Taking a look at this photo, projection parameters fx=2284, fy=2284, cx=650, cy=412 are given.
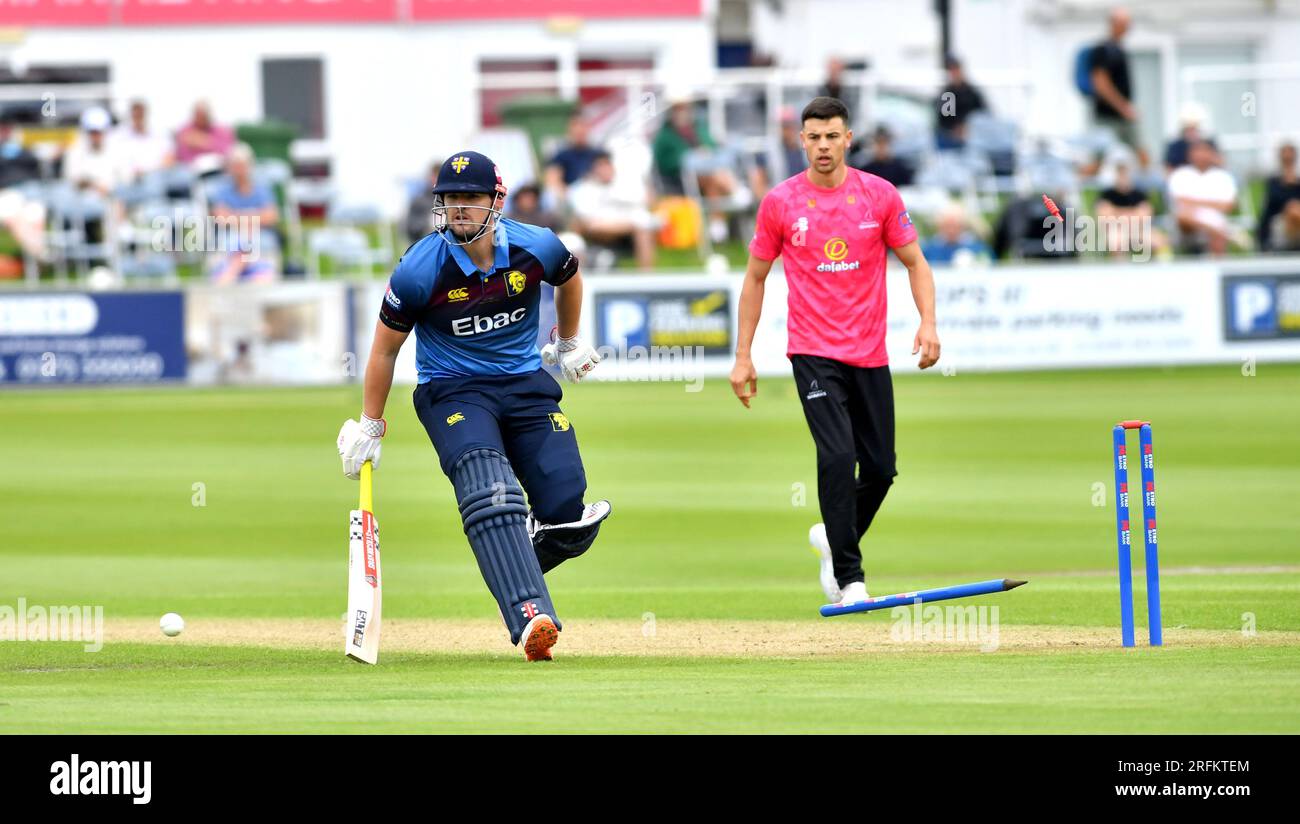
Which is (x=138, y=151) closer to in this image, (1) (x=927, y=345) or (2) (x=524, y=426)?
(2) (x=524, y=426)

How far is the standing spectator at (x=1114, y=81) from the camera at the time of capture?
29.7m

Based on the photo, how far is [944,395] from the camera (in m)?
23.3

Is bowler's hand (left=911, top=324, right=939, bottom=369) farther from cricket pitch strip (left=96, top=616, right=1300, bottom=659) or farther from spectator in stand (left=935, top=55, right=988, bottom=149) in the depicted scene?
spectator in stand (left=935, top=55, right=988, bottom=149)

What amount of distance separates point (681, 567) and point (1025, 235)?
44.5 ft

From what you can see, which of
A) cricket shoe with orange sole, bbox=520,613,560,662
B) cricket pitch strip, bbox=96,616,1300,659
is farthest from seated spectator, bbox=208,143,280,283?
cricket shoe with orange sole, bbox=520,613,560,662

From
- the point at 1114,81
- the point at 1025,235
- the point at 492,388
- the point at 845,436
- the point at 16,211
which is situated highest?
the point at 1114,81

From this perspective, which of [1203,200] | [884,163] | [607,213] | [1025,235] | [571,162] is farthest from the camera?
[1203,200]

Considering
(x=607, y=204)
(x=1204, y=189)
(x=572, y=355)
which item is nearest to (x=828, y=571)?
(x=572, y=355)

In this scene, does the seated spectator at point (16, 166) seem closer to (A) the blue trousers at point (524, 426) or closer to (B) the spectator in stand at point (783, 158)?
(B) the spectator in stand at point (783, 158)

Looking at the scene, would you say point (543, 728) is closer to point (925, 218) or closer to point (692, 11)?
point (925, 218)

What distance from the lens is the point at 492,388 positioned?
9.72 metres

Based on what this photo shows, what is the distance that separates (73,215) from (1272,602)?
18242 millimetres

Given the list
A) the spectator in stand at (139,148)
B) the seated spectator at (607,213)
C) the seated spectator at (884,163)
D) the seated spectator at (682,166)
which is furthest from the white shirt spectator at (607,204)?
the spectator in stand at (139,148)

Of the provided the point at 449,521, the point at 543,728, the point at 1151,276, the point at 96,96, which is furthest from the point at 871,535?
the point at 96,96
